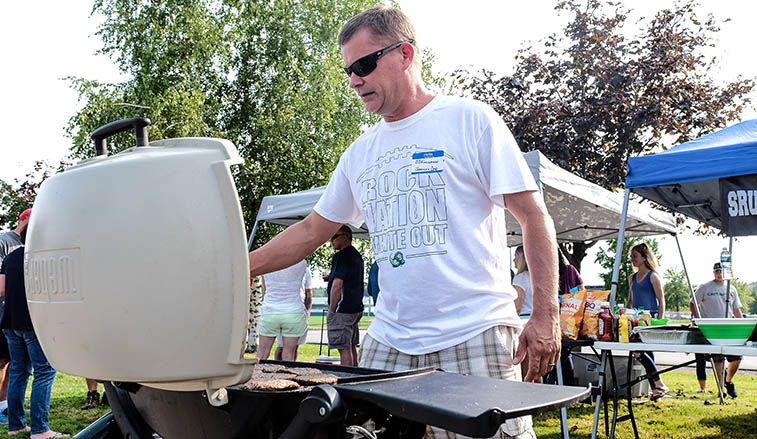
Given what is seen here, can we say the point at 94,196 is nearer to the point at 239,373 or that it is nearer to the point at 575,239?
the point at 239,373

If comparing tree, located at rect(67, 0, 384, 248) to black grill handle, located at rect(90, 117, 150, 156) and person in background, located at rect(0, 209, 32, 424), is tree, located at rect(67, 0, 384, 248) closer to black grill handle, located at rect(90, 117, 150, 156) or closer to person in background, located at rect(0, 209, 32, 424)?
person in background, located at rect(0, 209, 32, 424)

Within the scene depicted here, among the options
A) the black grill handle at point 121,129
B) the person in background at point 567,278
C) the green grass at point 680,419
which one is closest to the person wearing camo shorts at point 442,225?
the black grill handle at point 121,129

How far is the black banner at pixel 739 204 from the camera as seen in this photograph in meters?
5.51

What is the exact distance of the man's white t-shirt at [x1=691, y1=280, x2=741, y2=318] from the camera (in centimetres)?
884

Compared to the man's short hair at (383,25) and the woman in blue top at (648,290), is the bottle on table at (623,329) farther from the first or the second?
the man's short hair at (383,25)

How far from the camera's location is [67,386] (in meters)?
8.70

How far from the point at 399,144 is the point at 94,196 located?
0.92 m

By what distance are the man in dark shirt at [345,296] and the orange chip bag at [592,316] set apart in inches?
122

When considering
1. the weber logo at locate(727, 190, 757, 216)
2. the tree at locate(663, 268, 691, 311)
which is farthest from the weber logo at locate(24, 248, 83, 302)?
the tree at locate(663, 268, 691, 311)

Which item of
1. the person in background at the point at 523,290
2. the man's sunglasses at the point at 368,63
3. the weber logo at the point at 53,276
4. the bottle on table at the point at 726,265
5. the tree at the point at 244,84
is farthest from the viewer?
the tree at the point at 244,84

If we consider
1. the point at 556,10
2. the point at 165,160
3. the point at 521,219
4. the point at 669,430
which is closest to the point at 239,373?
the point at 165,160

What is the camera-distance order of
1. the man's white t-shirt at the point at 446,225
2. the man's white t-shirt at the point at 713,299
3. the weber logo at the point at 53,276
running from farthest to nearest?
the man's white t-shirt at the point at 713,299, the man's white t-shirt at the point at 446,225, the weber logo at the point at 53,276

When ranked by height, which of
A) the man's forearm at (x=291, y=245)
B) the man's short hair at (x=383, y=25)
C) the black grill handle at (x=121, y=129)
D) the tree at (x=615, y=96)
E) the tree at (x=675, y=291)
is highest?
the tree at (x=615, y=96)

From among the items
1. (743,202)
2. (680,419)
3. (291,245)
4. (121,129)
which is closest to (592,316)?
(743,202)
